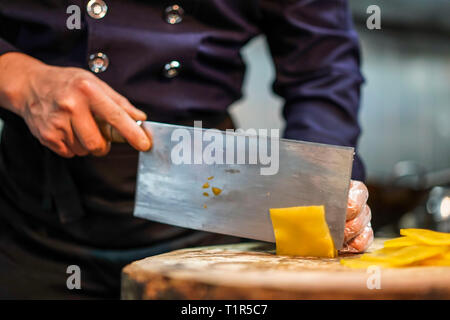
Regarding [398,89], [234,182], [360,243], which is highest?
[398,89]

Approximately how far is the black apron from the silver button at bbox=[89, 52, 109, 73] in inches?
6.3

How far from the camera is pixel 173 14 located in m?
0.90

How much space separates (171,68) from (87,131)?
0.23m

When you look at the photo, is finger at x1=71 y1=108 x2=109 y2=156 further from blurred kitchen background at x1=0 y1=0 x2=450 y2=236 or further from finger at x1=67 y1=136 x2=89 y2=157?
blurred kitchen background at x1=0 y1=0 x2=450 y2=236

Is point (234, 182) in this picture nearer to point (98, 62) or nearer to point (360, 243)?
point (360, 243)

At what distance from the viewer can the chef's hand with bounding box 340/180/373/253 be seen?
74 centimetres

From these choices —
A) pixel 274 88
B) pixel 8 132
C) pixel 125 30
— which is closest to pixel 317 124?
pixel 274 88

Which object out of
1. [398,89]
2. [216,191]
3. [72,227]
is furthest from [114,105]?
[398,89]

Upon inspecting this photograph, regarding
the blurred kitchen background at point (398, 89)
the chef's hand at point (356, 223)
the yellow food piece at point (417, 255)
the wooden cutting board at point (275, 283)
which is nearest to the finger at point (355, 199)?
the chef's hand at point (356, 223)

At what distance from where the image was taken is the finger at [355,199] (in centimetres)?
74

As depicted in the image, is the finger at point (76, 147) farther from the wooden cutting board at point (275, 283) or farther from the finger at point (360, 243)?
the finger at point (360, 243)

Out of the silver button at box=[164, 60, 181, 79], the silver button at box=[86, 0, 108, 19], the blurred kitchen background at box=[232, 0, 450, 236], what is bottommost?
the silver button at box=[164, 60, 181, 79]

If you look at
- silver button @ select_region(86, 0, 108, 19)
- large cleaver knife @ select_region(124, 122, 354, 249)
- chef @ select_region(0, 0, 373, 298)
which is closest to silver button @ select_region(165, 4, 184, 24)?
chef @ select_region(0, 0, 373, 298)
